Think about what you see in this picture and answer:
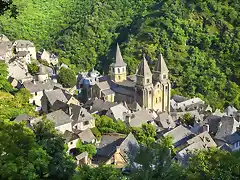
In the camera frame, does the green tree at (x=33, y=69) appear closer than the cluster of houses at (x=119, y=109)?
No

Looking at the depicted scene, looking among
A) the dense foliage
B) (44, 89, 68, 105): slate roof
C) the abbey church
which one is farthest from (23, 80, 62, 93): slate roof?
the dense foliage

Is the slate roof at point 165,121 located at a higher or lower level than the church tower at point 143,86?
lower

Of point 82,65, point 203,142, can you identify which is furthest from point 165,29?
point 203,142

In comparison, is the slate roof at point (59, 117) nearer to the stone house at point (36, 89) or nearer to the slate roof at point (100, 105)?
the stone house at point (36, 89)

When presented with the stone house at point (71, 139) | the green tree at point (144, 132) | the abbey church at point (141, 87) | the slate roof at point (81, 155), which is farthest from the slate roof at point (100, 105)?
the slate roof at point (81, 155)

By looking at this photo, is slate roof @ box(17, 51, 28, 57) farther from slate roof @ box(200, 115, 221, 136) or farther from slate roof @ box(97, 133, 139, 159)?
slate roof @ box(200, 115, 221, 136)

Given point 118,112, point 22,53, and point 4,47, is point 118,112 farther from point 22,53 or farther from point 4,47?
point 4,47

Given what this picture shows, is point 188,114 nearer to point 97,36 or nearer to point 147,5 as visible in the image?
point 97,36
